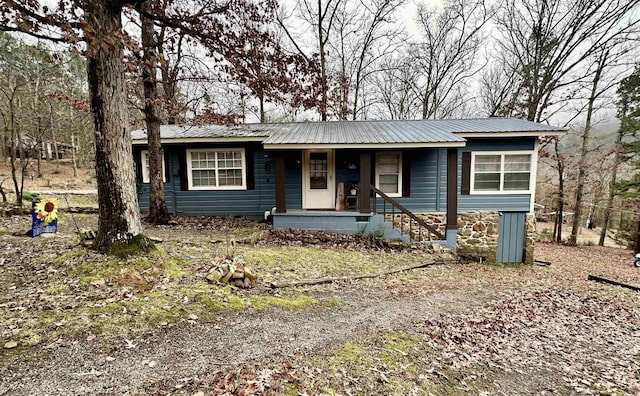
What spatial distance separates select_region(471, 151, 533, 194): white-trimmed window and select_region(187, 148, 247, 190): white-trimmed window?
7810 millimetres

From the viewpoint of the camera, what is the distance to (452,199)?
8461mm

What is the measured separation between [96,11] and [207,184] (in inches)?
269

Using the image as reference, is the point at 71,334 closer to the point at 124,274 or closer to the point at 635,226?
the point at 124,274

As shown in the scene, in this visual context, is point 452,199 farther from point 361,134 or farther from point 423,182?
point 361,134

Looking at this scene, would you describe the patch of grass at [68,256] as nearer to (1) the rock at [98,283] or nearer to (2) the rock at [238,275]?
(1) the rock at [98,283]

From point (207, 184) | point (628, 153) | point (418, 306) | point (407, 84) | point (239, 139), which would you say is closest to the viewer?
point (418, 306)

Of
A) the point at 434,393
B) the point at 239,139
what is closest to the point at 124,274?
the point at 434,393

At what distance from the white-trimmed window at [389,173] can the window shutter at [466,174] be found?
198 centimetres

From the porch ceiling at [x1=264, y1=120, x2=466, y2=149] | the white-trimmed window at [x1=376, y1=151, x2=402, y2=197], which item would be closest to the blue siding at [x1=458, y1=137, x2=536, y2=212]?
the porch ceiling at [x1=264, y1=120, x2=466, y2=149]

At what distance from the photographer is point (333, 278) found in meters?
5.27

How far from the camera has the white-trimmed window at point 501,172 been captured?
9.14 metres

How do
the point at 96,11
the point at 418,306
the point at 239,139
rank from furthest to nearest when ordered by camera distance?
1. the point at 239,139
2. the point at 418,306
3. the point at 96,11

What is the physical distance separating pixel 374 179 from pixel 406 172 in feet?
3.47

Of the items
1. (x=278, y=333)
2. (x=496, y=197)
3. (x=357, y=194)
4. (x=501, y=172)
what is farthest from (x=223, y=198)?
(x=501, y=172)
